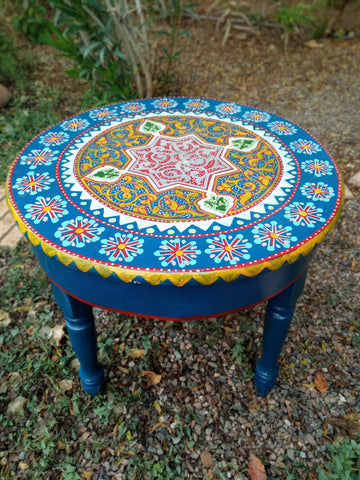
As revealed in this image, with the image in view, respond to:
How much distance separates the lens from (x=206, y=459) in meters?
1.58

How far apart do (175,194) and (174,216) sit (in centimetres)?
12

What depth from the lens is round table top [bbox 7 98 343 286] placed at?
44.0 inches

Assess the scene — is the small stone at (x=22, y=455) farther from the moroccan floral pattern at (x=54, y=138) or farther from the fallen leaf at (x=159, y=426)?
the moroccan floral pattern at (x=54, y=138)

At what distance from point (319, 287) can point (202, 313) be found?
4.24 feet

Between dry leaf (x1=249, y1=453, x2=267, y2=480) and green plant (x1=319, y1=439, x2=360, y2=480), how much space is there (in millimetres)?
207

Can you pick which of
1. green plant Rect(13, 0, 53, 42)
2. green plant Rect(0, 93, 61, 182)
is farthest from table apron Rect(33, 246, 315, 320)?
green plant Rect(13, 0, 53, 42)

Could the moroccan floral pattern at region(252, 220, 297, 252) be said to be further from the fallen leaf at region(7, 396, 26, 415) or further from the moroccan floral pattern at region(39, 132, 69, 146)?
the fallen leaf at region(7, 396, 26, 415)

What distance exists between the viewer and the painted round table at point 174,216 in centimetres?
112

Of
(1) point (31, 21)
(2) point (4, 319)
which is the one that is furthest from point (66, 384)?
(1) point (31, 21)

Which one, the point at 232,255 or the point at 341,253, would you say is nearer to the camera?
the point at 232,255

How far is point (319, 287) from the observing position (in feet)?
7.48

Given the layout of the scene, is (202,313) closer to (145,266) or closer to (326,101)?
(145,266)

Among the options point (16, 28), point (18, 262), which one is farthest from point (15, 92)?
point (18, 262)

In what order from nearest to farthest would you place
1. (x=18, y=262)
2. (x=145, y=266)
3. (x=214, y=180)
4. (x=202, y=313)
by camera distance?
(x=145, y=266)
(x=202, y=313)
(x=214, y=180)
(x=18, y=262)
